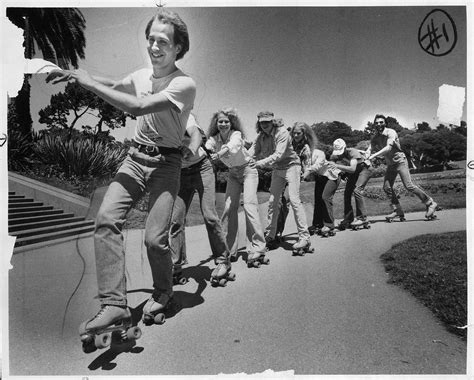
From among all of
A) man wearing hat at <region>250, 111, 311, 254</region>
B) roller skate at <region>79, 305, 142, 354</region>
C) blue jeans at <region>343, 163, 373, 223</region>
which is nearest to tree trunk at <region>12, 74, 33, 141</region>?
roller skate at <region>79, 305, 142, 354</region>

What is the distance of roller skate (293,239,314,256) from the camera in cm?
387

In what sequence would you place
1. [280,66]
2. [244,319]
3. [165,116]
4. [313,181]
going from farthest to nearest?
[313,181] < [280,66] < [244,319] < [165,116]

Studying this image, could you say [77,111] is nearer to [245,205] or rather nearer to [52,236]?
[52,236]

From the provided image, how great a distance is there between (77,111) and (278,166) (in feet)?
7.07

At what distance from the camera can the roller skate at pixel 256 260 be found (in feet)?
11.9

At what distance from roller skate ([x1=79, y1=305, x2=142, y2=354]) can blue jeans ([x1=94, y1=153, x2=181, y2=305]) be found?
59mm

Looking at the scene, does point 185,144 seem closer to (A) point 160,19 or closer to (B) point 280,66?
(A) point 160,19

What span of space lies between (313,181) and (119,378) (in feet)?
11.3

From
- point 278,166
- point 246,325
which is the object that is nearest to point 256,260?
point 246,325

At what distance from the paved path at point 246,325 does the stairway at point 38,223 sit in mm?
172

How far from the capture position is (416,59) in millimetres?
3590

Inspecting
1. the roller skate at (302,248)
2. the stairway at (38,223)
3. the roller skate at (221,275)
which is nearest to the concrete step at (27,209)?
the stairway at (38,223)

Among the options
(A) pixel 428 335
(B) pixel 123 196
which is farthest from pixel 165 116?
(A) pixel 428 335

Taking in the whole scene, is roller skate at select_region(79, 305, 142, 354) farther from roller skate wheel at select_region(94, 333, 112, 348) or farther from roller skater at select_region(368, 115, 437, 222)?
roller skater at select_region(368, 115, 437, 222)
